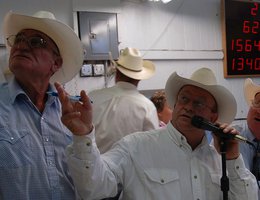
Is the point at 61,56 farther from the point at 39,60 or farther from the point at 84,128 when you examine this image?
the point at 84,128

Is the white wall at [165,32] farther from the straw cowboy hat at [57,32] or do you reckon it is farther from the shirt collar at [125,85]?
the straw cowboy hat at [57,32]

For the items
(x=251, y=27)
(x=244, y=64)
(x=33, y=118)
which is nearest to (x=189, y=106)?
(x=33, y=118)

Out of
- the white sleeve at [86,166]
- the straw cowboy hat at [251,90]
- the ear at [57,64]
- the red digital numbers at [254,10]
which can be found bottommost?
the white sleeve at [86,166]

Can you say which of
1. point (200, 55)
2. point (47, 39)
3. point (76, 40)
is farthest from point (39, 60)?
point (200, 55)

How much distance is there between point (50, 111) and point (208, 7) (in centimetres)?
307

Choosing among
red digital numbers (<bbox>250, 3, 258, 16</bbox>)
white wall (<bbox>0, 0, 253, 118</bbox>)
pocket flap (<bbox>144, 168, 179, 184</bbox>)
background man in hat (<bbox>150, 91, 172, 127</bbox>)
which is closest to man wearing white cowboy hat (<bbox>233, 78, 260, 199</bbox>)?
pocket flap (<bbox>144, 168, 179, 184</bbox>)

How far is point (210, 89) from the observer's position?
5.05ft

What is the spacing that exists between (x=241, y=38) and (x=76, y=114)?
3.24 meters

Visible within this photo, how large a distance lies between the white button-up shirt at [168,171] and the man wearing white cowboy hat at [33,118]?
6.9 inches

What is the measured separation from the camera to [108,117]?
2.06 meters

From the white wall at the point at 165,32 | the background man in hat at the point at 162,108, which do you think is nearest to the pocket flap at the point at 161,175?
the background man in hat at the point at 162,108

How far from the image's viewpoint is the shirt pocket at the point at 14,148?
1063 millimetres

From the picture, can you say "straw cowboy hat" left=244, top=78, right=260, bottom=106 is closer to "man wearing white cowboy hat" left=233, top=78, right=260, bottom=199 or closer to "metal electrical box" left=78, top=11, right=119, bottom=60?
"man wearing white cowboy hat" left=233, top=78, right=260, bottom=199

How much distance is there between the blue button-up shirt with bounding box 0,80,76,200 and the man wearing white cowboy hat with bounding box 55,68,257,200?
113 mm
